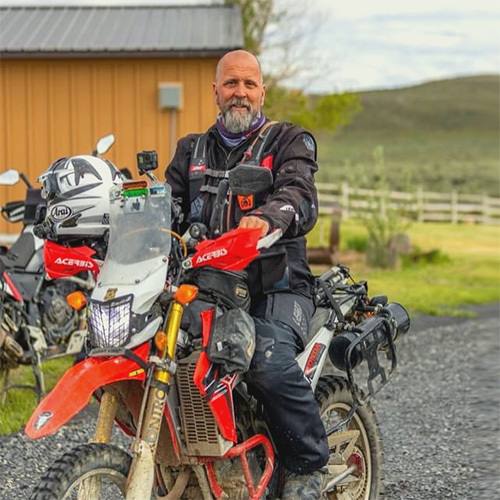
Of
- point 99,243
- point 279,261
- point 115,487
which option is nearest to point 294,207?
point 279,261

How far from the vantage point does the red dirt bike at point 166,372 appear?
13.0ft

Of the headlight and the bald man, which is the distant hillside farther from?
the headlight

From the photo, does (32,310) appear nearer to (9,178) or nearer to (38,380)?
(38,380)

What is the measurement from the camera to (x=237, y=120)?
482cm

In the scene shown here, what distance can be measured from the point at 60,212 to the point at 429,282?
524 inches

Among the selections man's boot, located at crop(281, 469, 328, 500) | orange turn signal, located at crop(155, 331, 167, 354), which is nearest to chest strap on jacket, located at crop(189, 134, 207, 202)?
orange turn signal, located at crop(155, 331, 167, 354)

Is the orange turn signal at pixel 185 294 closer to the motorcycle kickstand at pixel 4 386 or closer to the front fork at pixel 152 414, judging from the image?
the front fork at pixel 152 414

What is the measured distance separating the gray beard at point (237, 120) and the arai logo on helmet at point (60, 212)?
2.90 feet

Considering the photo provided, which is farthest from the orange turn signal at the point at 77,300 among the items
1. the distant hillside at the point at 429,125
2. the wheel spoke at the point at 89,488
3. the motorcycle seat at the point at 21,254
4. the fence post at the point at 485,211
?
the distant hillside at the point at 429,125

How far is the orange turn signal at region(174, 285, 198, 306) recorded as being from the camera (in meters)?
4.04

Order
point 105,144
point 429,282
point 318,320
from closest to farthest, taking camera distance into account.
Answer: point 318,320, point 105,144, point 429,282

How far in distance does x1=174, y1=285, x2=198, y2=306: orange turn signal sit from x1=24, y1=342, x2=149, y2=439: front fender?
19 cm

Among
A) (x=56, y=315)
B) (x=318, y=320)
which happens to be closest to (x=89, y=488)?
(x=318, y=320)

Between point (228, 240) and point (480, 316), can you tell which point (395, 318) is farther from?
point (480, 316)
